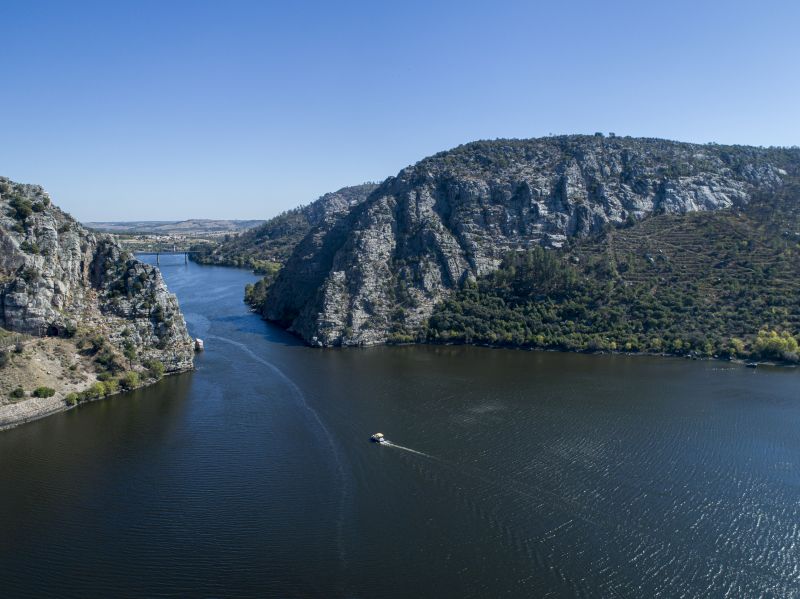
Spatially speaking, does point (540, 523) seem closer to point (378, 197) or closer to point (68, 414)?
point (68, 414)

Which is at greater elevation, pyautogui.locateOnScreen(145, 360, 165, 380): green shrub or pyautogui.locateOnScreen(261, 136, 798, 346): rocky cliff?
pyautogui.locateOnScreen(261, 136, 798, 346): rocky cliff

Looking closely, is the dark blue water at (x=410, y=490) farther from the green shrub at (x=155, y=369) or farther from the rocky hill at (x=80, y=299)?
the rocky hill at (x=80, y=299)

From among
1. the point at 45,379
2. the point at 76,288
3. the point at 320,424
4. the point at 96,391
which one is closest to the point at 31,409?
the point at 45,379

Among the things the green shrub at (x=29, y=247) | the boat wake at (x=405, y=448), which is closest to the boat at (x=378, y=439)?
the boat wake at (x=405, y=448)

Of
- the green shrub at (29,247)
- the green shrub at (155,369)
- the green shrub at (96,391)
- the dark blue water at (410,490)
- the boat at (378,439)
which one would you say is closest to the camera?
the dark blue water at (410,490)

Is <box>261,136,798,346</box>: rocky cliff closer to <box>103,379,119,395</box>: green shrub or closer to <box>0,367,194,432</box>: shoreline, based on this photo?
<box>103,379,119,395</box>: green shrub

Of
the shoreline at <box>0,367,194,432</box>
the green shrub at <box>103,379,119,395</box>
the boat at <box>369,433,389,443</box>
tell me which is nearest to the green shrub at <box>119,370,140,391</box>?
the green shrub at <box>103,379,119,395</box>
